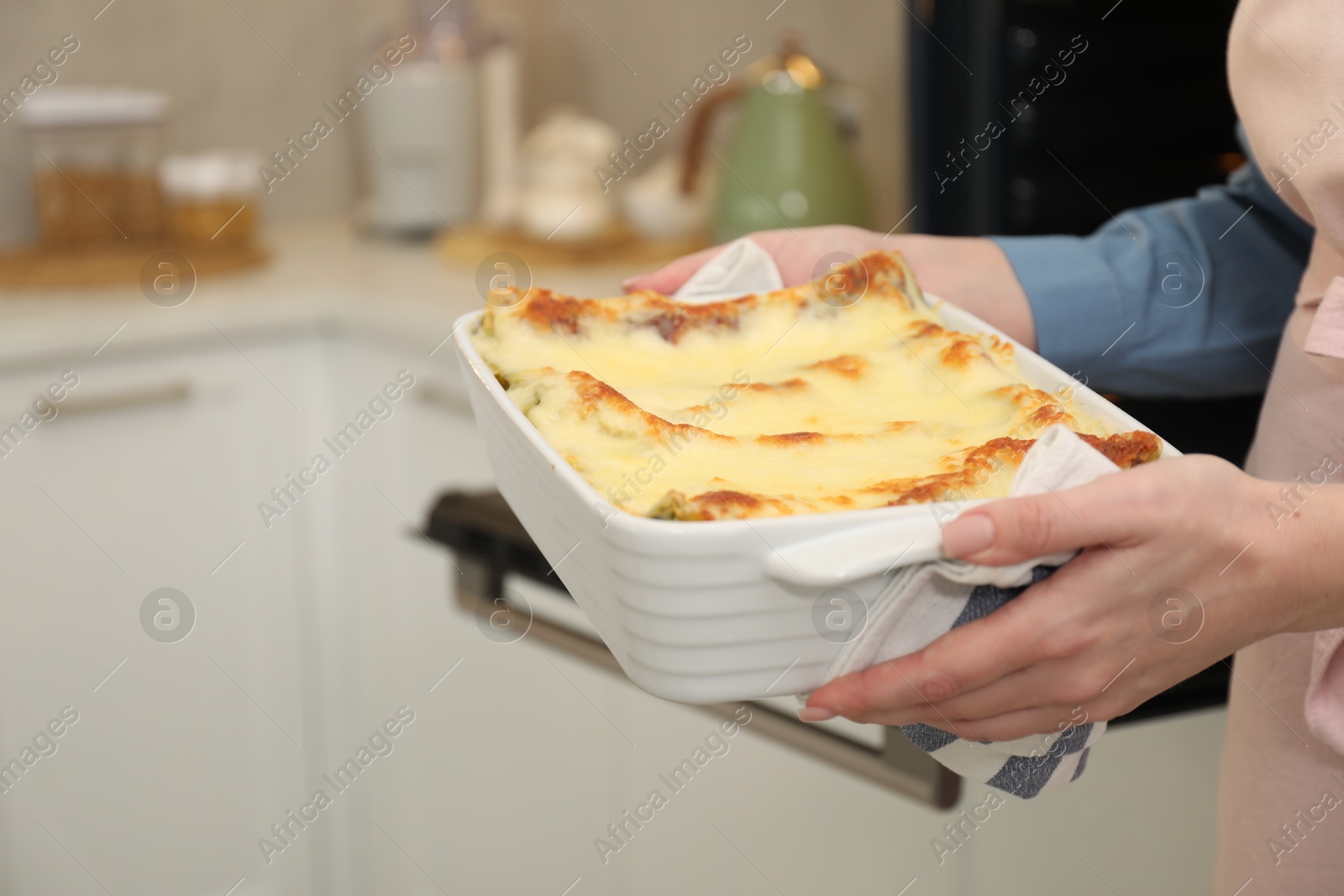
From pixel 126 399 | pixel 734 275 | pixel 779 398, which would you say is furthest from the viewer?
pixel 126 399

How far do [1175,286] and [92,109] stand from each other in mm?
1280

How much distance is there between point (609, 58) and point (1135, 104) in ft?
3.54

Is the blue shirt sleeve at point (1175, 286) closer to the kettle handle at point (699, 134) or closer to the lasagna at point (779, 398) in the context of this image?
the lasagna at point (779, 398)

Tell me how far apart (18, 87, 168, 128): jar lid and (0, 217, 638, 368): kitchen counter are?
0.22m

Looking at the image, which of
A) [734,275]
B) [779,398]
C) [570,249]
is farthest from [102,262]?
[779,398]

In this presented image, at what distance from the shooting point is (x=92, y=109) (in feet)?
4.88

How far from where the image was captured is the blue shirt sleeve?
0.72 metres

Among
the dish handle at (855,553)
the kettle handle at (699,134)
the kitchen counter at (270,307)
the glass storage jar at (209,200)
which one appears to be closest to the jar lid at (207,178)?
the glass storage jar at (209,200)

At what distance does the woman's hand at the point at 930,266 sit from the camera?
660 millimetres

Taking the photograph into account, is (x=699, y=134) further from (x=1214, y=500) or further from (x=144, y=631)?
(x=1214, y=500)

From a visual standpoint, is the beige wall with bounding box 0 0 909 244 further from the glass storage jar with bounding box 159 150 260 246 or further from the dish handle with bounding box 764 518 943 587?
the dish handle with bounding box 764 518 943 587

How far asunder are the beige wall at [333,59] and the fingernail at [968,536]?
46.1 inches

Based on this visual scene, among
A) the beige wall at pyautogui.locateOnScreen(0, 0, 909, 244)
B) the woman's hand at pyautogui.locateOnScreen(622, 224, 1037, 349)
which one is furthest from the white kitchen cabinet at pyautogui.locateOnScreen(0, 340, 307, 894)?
the woman's hand at pyautogui.locateOnScreen(622, 224, 1037, 349)

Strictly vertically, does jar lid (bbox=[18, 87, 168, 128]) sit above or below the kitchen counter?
above
